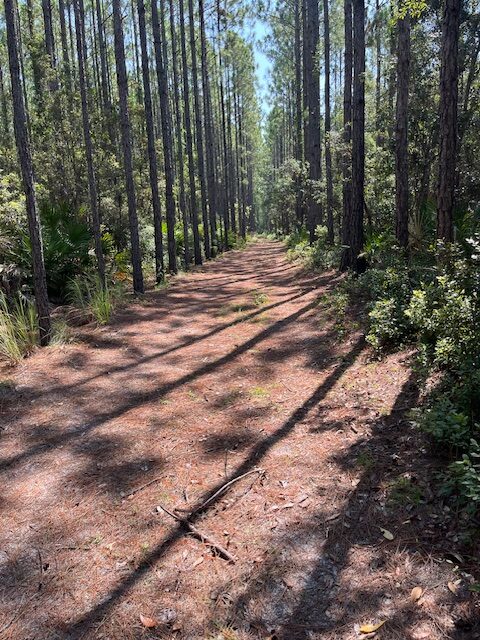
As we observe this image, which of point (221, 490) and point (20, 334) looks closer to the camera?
point (221, 490)

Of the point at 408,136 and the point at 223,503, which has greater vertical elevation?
the point at 408,136

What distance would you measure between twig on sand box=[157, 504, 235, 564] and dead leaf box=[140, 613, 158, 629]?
53cm

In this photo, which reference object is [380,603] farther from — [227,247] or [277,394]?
[227,247]

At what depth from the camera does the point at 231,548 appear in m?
2.77

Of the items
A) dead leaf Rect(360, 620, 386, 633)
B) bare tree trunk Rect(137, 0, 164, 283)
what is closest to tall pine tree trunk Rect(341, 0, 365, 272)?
bare tree trunk Rect(137, 0, 164, 283)

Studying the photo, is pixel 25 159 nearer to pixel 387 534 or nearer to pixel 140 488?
pixel 140 488

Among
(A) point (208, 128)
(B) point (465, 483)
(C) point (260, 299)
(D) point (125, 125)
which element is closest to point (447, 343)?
(B) point (465, 483)

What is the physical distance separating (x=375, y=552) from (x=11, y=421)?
356cm

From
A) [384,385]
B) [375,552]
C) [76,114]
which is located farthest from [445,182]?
[76,114]

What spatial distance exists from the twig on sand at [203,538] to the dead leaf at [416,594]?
38.1 inches

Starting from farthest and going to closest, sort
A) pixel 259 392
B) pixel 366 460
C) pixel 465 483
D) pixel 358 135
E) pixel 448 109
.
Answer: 1. pixel 358 135
2. pixel 448 109
3. pixel 259 392
4. pixel 366 460
5. pixel 465 483

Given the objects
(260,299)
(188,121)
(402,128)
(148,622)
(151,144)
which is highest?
(188,121)

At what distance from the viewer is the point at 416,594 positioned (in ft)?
7.43

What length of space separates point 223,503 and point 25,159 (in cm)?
519
